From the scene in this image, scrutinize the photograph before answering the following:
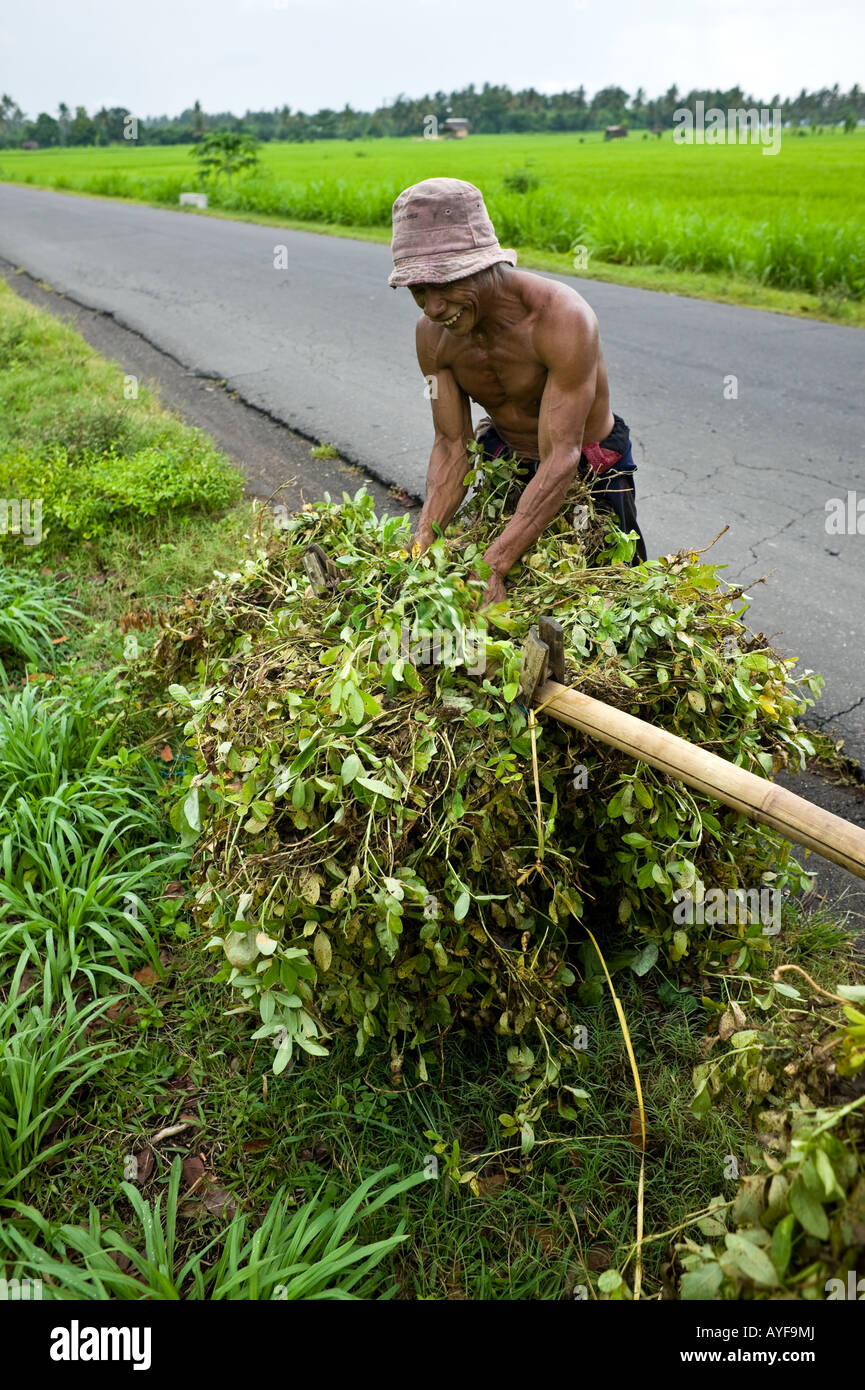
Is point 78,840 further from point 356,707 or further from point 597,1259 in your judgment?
point 597,1259

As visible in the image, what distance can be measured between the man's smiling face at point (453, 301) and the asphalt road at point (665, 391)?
1.20 meters

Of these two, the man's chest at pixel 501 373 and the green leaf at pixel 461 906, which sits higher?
the man's chest at pixel 501 373

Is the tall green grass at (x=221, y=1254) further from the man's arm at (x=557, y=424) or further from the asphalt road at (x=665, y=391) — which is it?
the asphalt road at (x=665, y=391)

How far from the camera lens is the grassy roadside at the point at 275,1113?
1.79 meters

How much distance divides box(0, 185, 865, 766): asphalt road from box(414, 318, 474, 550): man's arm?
0.98m

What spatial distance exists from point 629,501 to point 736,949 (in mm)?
1503

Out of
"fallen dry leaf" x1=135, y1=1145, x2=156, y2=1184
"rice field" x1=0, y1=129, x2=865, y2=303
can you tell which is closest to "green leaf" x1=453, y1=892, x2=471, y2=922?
"fallen dry leaf" x1=135, y1=1145, x2=156, y2=1184

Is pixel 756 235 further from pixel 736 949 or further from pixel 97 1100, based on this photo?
pixel 97 1100

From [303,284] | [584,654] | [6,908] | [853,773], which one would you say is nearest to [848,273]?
[303,284]

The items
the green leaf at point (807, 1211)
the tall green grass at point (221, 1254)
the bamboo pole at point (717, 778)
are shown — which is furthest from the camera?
the tall green grass at point (221, 1254)

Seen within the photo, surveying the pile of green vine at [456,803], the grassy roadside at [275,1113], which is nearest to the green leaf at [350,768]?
the pile of green vine at [456,803]

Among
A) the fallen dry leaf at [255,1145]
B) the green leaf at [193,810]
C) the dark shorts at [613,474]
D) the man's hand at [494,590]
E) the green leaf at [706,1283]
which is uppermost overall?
the dark shorts at [613,474]

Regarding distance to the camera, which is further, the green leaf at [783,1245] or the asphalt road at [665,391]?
the asphalt road at [665,391]

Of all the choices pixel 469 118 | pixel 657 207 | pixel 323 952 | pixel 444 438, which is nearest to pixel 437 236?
pixel 444 438
